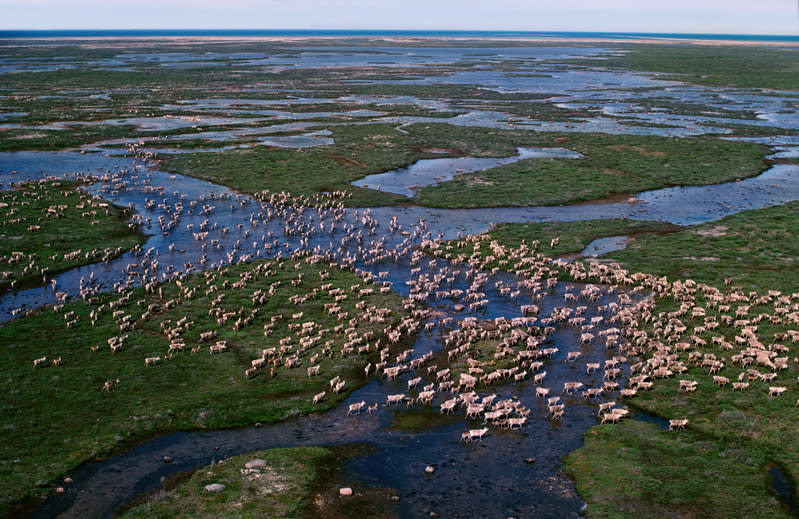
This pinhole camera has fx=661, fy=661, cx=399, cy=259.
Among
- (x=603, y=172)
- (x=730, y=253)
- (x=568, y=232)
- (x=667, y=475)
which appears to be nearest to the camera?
(x=667, y=475)

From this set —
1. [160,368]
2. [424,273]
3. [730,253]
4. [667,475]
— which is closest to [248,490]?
[160,368]

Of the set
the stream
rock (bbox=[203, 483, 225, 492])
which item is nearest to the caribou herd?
the stream

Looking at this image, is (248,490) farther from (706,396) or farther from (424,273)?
(424,273)

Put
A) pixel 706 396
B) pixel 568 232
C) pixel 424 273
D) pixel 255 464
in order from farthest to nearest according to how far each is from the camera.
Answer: pixel 568 232
pixel 424 273
pixel 706 396
pixel 255 464

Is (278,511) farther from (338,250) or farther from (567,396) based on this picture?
(338,250)

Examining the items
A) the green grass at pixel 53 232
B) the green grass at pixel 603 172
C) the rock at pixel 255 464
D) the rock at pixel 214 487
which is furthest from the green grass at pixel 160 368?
the green grass at pixel 603 172

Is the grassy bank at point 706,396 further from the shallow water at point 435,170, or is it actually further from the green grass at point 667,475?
the shallow water at point 435,170
